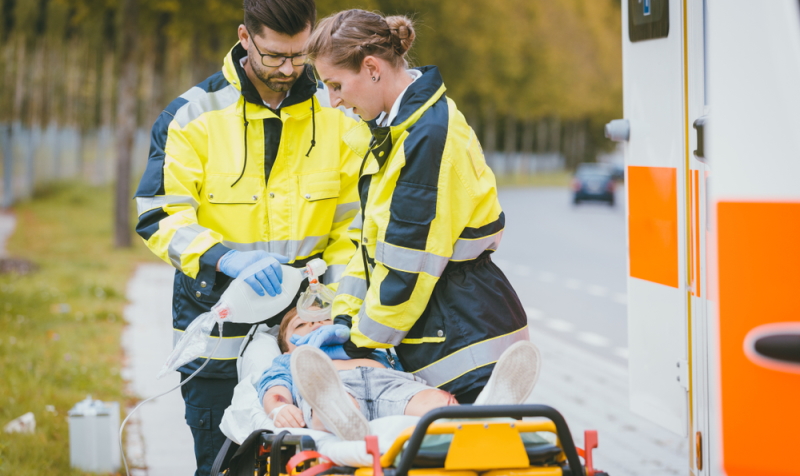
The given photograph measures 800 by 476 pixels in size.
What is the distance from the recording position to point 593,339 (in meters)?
9.20

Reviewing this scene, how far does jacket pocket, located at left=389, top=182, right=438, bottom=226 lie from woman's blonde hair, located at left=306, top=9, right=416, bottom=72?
Answer: 45 cm

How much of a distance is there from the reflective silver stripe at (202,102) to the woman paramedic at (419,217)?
0.69 meters

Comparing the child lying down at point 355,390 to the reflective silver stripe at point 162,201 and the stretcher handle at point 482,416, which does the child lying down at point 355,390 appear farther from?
the reflective silver stripe at point 162,201

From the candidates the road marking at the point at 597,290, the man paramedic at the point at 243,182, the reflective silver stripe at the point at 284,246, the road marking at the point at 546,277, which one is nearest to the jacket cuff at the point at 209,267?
the man paramedic at the point at 243,182

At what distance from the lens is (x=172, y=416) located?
634 centimetres

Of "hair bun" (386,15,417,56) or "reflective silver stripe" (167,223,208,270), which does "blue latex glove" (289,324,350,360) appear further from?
"hair bun" (386,15,417,56)

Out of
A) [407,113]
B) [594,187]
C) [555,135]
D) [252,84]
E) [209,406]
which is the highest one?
[252,84]

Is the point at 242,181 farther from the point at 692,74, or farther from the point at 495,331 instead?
the point at 692,74

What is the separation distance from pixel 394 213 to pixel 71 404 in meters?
4.14

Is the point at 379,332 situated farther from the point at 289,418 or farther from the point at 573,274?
the point at 573,274

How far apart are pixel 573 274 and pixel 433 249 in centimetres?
1126

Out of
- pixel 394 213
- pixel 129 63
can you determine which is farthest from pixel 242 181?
pixel 129 63

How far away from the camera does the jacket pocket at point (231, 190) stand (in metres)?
3.38

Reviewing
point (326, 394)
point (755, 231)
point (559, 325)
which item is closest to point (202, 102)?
point (326, 394)
